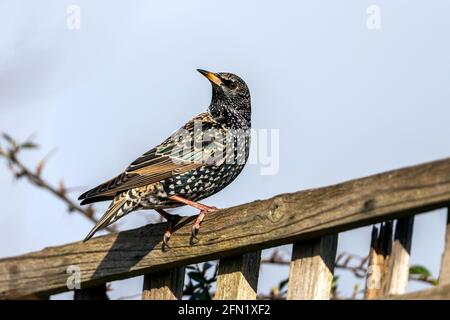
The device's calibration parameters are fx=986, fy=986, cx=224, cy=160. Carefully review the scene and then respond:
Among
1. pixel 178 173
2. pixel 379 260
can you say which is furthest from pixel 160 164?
pixel 379 260

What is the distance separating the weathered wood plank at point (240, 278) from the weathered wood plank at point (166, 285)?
368 millimetres

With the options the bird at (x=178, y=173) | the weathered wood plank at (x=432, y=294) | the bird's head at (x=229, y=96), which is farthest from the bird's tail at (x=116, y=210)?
the weathered wood plank at (x=432, y=294)

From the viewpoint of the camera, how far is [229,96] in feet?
21.4

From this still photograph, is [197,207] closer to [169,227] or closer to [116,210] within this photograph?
[116,210]

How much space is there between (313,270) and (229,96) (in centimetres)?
314

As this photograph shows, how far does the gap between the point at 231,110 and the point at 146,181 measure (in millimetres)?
1229

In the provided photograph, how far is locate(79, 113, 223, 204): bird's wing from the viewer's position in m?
5.15

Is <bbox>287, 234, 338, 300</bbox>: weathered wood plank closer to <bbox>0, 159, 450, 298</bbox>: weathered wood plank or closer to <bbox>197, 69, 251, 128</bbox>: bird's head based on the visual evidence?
<bbox>0, 159, 450, 298</bbox>: weathered wood plank

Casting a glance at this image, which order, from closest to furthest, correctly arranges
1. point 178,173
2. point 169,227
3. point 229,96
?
point 169,227 < point 178,173 < point 229,96

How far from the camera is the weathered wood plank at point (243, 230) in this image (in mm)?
3178

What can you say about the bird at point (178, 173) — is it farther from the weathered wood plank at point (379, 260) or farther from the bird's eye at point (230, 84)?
the weathered wood plank at point (379, 260)

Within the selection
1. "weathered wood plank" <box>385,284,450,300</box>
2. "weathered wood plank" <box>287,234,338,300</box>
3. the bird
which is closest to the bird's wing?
the bird
